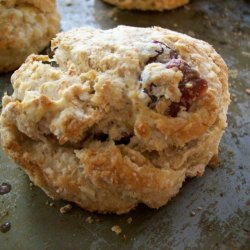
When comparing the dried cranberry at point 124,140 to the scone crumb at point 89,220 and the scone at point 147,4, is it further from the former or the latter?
the scone at point 147,4

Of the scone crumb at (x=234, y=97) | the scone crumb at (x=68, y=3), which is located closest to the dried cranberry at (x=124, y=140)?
the scone crumb at (x=234, y=97)

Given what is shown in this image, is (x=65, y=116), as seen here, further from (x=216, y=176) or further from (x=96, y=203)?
(x=216, y=176)

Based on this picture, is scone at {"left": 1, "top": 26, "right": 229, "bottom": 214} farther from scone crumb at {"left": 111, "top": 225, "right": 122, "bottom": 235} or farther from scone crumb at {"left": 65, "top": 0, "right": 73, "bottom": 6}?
scone crumb at {"left": 65, "top": 0, "right": 73, "bottom": 6}

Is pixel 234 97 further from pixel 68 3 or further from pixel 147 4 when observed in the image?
pixel 68 3

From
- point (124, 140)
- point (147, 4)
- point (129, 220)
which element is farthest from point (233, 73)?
point (129, 220)

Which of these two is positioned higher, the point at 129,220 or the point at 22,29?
the point at 22,29

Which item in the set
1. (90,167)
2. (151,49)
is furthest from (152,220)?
(151,49)
